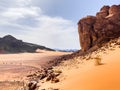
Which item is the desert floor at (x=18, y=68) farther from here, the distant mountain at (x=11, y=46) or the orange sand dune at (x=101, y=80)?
the distant mountain at (x=11, y=46)

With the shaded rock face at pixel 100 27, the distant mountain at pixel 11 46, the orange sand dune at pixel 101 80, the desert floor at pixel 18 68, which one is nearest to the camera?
the orange sand dune at pixel 101 80

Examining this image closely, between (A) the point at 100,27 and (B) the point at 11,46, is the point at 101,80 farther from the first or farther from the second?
(B) the point at 11,46

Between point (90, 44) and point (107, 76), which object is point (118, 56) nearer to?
point (107, 76)

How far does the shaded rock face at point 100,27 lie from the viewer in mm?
25484

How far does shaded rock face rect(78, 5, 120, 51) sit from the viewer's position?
25484 mm

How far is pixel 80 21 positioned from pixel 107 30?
526 cm

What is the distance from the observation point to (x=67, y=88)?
1079cm

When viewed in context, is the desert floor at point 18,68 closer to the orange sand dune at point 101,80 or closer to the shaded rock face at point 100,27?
the shaded rock face at point 100,27

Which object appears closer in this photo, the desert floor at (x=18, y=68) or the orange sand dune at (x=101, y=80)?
the orange sand dune at (x=101, y=80)

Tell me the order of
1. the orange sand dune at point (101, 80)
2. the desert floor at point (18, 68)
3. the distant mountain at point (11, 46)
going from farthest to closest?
the distant mountain at point (11, 46) → the desert floor at point (18, 68) → the orange sand dune at point (101, 80)

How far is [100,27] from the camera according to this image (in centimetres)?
2686

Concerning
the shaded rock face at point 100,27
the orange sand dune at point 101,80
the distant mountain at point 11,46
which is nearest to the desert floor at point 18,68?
the shaded rock face at point 100,27

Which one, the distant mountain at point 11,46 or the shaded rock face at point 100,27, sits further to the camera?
the distant mountain at point 11,46

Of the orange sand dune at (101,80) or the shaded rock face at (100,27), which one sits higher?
the shaded rock face at (100,27)
